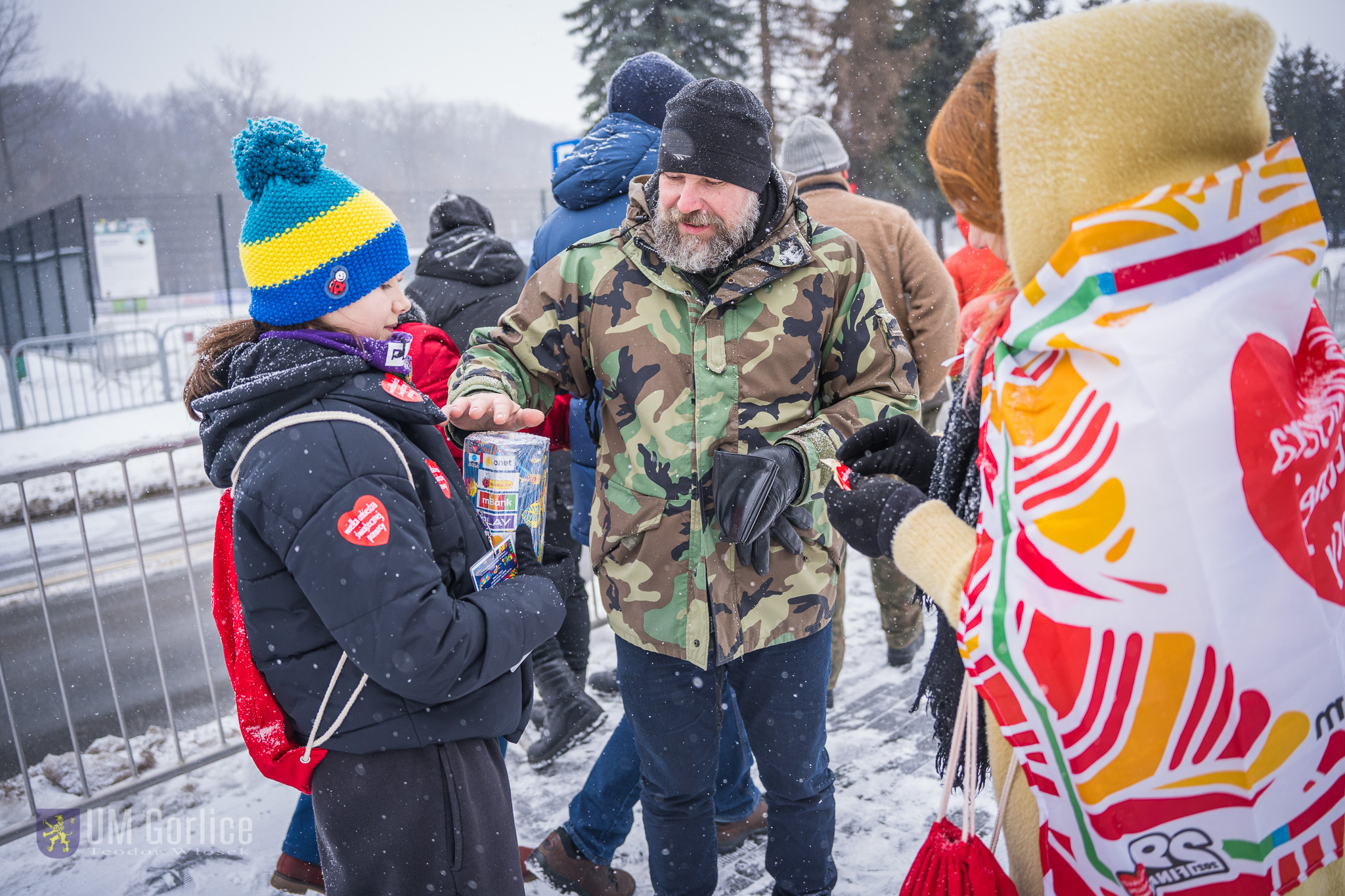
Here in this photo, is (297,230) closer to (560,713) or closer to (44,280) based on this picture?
(560,713)

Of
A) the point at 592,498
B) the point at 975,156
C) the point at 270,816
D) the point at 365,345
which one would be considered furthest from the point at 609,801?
the point at 975,156

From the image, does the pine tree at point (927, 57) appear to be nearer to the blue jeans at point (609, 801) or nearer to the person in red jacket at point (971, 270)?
the person in red jacket at point (971, 270)

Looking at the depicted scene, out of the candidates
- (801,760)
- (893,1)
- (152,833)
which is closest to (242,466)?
(801,760)

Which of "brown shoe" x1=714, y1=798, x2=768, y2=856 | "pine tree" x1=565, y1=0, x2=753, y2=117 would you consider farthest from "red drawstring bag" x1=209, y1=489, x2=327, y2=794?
"pine tree" x1=565, y1=0, x2=753, y2=117

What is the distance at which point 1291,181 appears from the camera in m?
1.15

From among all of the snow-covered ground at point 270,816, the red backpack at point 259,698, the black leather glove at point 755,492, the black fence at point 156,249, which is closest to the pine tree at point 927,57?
the black fence at point 156,249

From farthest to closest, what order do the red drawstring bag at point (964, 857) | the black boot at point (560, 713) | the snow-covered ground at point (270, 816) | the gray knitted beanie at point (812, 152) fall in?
the gray knitted beanie at point (812, 152) < the black boot at point (560, 713) < the snow-covered ground at point (270, 816) < the red drawstring bag at point (964, 857)

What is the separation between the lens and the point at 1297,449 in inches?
43.9

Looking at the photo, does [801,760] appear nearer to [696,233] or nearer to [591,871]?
[591,871]

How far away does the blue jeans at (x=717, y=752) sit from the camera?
7.44ft

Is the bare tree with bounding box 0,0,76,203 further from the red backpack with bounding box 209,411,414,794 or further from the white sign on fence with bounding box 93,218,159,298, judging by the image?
the red backpack with bounding box 209,411,414,794

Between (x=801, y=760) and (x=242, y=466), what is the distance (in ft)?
5.14

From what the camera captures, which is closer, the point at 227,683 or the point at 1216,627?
the point at 1216,627

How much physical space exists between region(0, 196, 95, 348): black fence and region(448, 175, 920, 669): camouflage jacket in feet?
56.7
